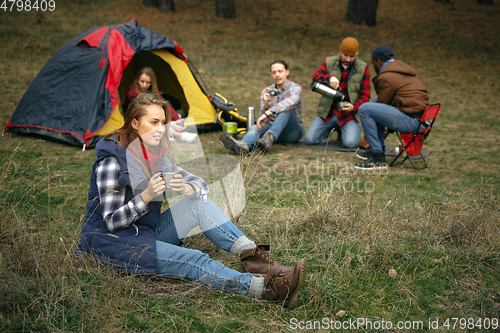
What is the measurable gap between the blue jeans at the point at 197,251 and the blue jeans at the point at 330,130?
3266 mm

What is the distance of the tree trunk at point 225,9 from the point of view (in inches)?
506

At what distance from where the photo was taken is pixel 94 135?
4.93 metres

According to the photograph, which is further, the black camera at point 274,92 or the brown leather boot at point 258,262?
the black camera at point 274,92

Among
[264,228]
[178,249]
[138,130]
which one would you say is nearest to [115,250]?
[178,249]

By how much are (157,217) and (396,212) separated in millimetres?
1824

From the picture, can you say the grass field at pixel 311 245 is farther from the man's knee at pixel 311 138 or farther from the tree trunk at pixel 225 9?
the tree trunk at pixel 225 9

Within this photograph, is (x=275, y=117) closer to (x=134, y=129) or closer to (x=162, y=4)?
(x=134, y=129)

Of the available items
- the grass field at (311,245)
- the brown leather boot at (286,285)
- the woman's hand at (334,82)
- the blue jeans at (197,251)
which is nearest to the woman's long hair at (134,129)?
the blue jeans at (197,251)

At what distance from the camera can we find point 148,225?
2.23 metres

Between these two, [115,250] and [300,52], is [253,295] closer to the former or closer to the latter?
[115,250]

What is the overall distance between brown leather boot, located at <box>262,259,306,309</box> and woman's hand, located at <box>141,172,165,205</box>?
0.71 m

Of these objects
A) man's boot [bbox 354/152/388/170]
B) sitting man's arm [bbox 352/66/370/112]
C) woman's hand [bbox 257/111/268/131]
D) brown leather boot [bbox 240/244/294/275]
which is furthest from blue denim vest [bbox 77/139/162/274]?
sitting man's arm [bbox 352/66/370/112]

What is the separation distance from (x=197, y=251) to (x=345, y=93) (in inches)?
150

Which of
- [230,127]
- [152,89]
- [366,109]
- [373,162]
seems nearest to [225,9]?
[230,127]
